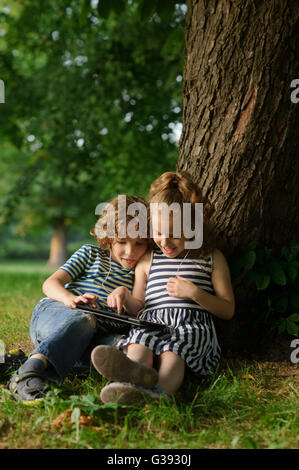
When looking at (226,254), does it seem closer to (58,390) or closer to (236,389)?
(236,389)

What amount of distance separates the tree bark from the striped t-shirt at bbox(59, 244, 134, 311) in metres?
0.67

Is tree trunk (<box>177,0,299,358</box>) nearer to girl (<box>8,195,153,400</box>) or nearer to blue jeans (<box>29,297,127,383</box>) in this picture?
girl (<box>8,195,153,400</box>)

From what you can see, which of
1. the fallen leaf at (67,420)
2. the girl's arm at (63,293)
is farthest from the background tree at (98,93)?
the fallen leaf at (67,420)

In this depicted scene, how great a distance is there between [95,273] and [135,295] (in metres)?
0.28

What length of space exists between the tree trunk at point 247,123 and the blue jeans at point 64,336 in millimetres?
828

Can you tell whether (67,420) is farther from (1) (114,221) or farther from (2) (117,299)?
(1) (114,221)

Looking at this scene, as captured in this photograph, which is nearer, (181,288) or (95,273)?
(181,288)

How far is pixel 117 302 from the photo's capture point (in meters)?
2.41

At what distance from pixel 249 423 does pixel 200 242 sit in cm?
101

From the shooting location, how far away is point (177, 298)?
2.43 m

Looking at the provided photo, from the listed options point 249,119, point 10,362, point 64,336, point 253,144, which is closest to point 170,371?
point 64,336

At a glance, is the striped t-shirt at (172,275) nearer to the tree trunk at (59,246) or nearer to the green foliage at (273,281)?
the green foliage at (273,281)

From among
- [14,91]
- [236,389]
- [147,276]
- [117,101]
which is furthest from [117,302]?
[14,91]

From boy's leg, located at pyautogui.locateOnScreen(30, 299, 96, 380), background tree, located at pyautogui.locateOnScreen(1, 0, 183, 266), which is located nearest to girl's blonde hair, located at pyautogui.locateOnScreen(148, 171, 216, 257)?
boy's leg, located at pyautogui.locateOnScreen(30, 299, 96, 380)
